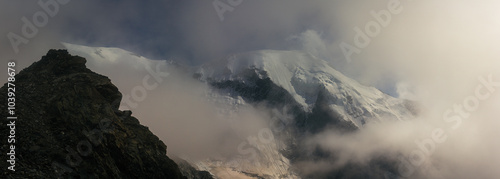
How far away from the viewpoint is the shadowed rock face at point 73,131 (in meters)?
31.2

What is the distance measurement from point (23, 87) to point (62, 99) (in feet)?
18.7

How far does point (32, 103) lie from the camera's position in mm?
36875

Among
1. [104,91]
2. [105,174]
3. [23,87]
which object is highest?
[104,91]

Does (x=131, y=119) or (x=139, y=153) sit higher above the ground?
(x=131, y=119)

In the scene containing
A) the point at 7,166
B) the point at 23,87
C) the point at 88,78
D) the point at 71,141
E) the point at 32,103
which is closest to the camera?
the point at 7,166

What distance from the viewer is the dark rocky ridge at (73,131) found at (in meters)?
31.2

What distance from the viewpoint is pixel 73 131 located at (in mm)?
35781

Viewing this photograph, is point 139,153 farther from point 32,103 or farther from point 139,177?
point 32,103

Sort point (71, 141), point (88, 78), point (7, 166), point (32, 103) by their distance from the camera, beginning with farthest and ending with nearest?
1. point (88, 78)
2. point (32, 103)
3. point (71, 141)
4. point (7, 166)

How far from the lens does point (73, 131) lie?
35781mm

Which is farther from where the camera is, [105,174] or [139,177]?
[139,177]

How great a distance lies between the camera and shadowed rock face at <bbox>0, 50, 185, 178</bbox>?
102 ft

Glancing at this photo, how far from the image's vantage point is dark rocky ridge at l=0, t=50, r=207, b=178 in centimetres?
3125

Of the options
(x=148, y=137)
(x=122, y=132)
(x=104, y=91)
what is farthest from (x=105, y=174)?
(x=104, y=91)
